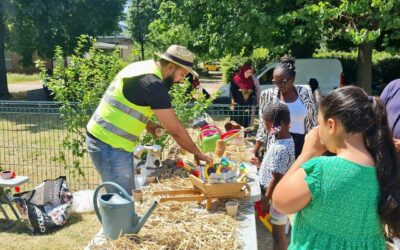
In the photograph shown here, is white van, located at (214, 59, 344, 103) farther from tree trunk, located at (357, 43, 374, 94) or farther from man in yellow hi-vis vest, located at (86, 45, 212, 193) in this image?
man in yellow hi-vis vest, located at (86, 45, 212, 193)

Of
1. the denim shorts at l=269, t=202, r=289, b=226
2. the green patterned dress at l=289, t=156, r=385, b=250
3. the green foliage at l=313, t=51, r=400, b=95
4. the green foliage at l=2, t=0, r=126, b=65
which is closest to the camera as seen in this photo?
the green patterned dress at l=289, t=156, r=385, b=250

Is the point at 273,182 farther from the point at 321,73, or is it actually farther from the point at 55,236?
the point at 321,73

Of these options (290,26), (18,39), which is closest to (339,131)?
(290,26)

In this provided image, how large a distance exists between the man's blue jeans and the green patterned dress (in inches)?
69.1

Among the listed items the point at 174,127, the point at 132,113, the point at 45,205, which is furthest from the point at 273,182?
the point at 45,205

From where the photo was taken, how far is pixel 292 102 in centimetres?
425

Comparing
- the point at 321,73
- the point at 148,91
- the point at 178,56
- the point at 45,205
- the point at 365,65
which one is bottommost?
the point at 45,205

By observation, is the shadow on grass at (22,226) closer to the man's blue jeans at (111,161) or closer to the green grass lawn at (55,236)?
the green grass lawn at (55,236)

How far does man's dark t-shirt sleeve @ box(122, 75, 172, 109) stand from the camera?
10.0 feet

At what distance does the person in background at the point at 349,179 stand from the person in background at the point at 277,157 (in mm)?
1511

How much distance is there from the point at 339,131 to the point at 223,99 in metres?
9.97

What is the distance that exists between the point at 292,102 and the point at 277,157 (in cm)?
102

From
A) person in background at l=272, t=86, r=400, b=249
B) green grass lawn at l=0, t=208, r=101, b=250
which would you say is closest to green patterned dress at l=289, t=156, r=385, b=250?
person in background at l=272, t=86, r=400, b=249

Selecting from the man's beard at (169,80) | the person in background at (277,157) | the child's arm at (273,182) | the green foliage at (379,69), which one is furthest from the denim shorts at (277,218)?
the green foliage at (379,69)
